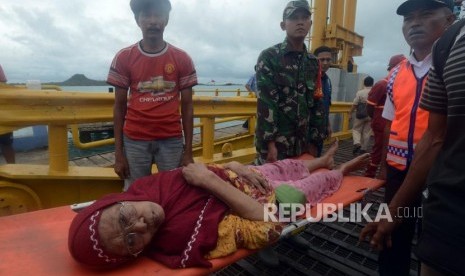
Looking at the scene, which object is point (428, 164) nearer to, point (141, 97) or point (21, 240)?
point (141, 97)

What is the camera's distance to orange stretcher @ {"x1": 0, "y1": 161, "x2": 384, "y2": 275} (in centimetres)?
138

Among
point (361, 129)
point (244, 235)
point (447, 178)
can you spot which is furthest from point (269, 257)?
point (361, 129)

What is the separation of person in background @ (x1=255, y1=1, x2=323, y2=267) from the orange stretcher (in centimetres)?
92

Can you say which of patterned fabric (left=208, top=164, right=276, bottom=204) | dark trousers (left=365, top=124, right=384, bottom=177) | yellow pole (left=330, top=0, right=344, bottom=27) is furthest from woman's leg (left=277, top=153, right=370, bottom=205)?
yellow pole (left=330, top=0, right=344, bottom=27)

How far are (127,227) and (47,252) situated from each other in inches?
20.0

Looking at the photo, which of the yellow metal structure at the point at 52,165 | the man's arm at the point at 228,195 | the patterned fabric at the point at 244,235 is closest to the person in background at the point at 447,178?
the patterned fabric at the point at 244,235

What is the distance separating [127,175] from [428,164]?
80.7 inches

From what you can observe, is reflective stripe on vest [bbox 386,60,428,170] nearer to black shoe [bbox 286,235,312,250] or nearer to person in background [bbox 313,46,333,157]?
black shoe [bbox 286,235,312,250]

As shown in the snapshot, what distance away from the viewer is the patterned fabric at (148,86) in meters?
2.27

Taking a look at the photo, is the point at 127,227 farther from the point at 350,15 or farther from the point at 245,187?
the point at 350,15

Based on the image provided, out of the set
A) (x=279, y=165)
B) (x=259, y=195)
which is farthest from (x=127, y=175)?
(x=279, y=165)

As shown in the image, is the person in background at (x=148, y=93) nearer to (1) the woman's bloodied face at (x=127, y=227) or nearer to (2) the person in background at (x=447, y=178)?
(1) the woman's bloodied face at (x=127, y=227)

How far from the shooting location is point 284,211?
2.00 m

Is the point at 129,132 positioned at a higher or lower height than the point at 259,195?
higher
